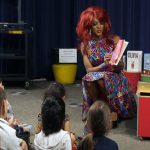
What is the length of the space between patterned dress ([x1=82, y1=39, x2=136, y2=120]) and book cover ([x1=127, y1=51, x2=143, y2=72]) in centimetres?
71

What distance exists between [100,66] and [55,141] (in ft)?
5.49

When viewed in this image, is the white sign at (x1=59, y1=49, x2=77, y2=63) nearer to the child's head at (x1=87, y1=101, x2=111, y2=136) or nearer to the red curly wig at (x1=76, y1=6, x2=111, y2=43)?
the red curly wig at (x1=76, y1=6, x2=111, y2=43)

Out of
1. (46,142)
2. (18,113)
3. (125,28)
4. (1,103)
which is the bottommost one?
(18,113)

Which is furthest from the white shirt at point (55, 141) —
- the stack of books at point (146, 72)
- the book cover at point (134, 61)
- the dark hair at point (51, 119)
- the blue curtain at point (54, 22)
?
the blue curtain at point (54, 22)

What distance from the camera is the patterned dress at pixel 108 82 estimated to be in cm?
384

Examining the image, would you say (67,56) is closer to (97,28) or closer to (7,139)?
(97,28)

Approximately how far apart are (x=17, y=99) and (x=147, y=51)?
78.6 inches

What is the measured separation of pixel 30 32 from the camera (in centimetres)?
594

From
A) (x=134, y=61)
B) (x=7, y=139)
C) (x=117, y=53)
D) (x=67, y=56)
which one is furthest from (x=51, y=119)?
(x=67, y=56)

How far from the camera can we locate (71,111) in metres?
4.53

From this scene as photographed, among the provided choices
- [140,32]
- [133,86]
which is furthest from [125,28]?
[133,86]

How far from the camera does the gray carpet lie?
139 inches

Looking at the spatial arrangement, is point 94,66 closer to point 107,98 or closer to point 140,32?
point 107,98

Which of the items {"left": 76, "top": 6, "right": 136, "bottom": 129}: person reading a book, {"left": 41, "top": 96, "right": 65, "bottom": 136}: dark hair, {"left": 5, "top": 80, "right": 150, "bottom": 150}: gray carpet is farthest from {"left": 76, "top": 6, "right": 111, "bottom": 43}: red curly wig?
{"left": 41, "top": 96, "right": 65, "bottom": 136}: dark hair
